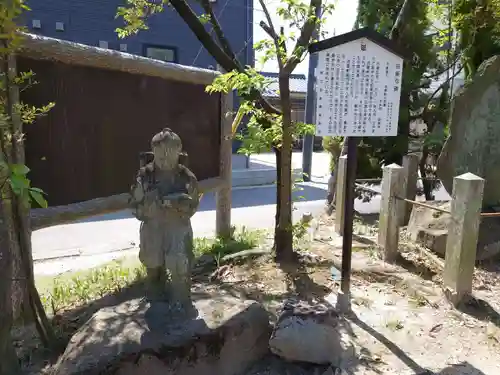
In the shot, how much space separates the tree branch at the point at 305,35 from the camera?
408 centimetres

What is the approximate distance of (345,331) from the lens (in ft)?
11.7

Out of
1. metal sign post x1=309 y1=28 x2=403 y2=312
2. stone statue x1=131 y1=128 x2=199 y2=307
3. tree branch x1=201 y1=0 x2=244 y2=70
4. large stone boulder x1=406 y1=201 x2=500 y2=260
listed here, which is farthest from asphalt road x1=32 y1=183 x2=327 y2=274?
stone statue x1=131 y1=128 x2=199 y2=307

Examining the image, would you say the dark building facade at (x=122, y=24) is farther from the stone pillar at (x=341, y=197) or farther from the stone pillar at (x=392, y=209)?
the stone pillar at (x=392, y=209)

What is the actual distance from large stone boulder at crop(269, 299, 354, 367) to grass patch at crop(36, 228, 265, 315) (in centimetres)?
214

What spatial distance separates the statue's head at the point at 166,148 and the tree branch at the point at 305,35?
1.92 meters

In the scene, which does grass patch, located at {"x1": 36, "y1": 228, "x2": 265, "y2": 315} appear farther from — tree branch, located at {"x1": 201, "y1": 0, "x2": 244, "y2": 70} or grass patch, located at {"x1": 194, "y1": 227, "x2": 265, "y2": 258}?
tree branch, located at {"x1": 201, "y1": 0, "x2": 244, "y2": 70}

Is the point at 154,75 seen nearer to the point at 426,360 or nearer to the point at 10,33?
the point at 10,33

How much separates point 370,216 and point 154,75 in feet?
16.2

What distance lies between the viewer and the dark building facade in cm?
1059

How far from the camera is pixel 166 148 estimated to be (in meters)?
2.65

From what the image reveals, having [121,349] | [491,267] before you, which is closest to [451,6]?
[491,267]

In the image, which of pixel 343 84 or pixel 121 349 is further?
pixel 343 84

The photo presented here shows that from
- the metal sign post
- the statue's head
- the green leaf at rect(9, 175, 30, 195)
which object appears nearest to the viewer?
the green leaf at rect(9, 175, 30, 195)

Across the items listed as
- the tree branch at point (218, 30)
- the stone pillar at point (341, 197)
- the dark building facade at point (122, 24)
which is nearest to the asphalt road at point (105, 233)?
the stone pillar at point (341, 197)
